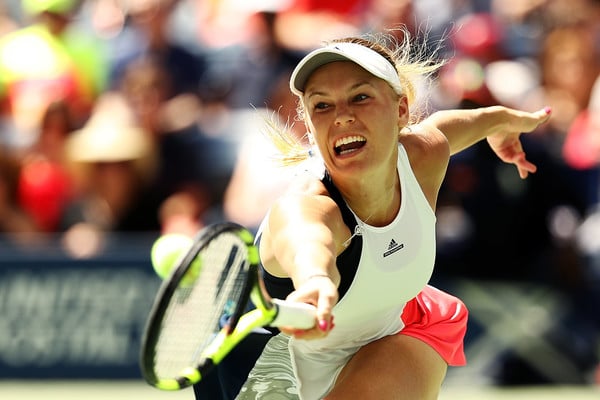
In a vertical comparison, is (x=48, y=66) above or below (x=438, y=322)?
above

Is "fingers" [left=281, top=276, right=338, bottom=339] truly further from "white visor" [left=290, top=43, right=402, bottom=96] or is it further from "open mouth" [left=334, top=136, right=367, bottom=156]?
"white visor" [left=290, top=43, right=402, bottom=96]

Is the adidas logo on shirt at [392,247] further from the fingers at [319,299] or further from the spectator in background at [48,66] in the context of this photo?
the spectator in background at [48,66]

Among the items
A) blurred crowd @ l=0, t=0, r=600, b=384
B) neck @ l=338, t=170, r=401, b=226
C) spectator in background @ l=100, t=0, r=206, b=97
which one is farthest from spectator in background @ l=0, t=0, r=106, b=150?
neck @ l=338, t=170, r=401, b=226

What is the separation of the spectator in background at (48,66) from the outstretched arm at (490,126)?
437cm

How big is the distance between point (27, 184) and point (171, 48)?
4.59ft

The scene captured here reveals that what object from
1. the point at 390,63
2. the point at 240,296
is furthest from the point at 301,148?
the point at 240,296

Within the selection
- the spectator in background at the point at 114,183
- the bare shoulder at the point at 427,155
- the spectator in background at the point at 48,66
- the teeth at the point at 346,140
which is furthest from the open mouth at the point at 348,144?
the spectator in background at the point at 48,66

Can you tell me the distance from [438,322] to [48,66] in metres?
5.21

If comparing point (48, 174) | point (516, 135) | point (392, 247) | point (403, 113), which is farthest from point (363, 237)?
point (48, 174)

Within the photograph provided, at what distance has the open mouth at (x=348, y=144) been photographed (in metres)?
3.45

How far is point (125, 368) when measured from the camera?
24.0ft

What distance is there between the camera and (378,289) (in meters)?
3.63

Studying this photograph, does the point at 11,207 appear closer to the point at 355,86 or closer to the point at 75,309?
the point at 75,309

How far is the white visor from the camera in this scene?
3.42 m
